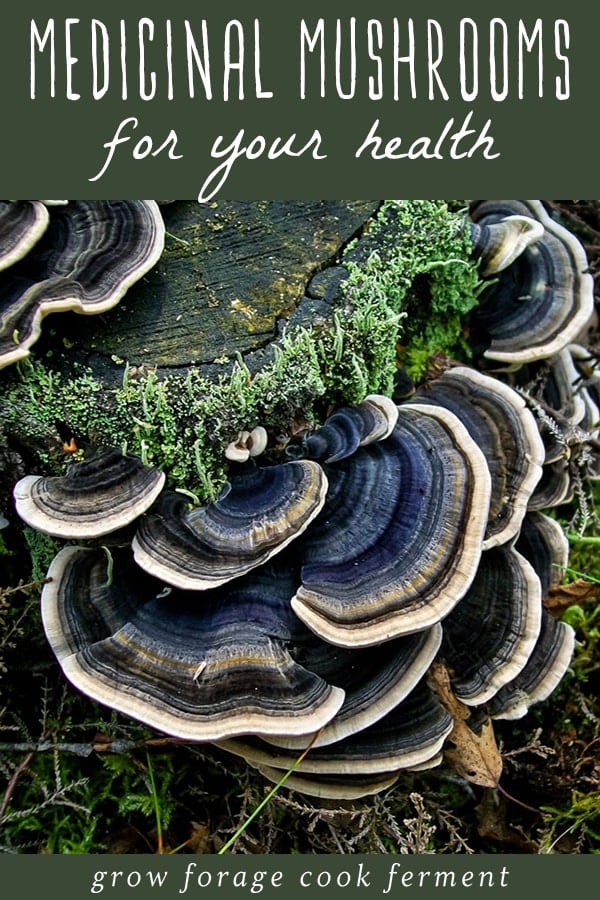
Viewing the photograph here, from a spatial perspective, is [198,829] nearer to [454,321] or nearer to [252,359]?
[252,359]

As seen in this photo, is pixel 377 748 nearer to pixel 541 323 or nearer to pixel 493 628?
pixel 493 628

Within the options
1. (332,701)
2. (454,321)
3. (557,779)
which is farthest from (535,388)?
(332,701)

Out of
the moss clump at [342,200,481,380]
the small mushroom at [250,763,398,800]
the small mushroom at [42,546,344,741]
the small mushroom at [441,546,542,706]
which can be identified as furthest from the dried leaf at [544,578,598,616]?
the small mushroom at [42,546,344,741]

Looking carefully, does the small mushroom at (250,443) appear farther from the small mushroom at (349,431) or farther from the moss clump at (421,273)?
the moss clump at (421,273)

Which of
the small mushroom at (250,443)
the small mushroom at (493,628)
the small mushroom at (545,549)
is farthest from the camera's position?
the small mushroom at (545,549)

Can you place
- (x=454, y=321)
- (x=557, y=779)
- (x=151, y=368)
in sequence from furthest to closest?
(x=454, y=321) → (x=557, y=779) → (x=151, y=368)

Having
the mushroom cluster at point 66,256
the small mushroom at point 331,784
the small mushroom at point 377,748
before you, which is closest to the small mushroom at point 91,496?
the mushroom cluster at point 66,256

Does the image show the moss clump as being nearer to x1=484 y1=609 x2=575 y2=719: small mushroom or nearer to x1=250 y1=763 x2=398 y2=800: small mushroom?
x1=484 y1=609 x2=575 y2=719: small mushroom
